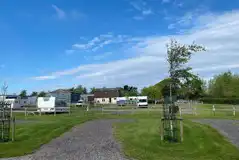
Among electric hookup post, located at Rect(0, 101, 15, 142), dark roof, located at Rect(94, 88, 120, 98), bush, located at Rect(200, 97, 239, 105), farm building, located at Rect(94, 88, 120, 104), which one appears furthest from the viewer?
dark roof, located at Rect(94, 88, 120, 98)

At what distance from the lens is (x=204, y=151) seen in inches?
392

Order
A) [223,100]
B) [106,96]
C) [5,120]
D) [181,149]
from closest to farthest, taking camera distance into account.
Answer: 1. [181,149]
2. [5,120]
3. [223,100]
4. [106,96]

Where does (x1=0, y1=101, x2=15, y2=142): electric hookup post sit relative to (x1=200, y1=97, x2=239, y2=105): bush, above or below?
below

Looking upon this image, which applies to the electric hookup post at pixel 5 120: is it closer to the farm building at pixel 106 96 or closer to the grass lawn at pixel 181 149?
the grass lawn at pixel 181 149

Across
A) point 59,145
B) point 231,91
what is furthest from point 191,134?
point 231,91

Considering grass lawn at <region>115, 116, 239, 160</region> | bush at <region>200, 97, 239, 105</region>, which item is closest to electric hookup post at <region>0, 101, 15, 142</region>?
grass lawn at <region>115, 116, 239, 160</region>

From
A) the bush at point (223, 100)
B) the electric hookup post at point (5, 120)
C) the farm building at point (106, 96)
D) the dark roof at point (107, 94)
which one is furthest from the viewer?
the dark roof at point (107, 94)

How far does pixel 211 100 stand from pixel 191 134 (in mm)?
57681

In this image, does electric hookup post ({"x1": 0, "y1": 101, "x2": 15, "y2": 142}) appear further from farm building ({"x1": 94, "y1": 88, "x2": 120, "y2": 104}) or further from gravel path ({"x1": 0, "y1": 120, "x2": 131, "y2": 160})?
farm building ({"x1": 94, "y1": 88, "x2": 120, "y2": 104})

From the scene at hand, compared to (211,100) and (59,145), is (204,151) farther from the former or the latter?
(211,100)

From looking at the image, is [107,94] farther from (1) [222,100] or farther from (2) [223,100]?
(2) [223,100]

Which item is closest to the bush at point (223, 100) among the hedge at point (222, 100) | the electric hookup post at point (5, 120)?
the hedge at point (222, 100)

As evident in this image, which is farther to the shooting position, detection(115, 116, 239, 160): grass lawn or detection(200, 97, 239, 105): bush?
detection(200, 97, 239, 105): bush

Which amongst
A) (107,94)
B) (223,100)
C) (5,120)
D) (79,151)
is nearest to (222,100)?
(223,100)
